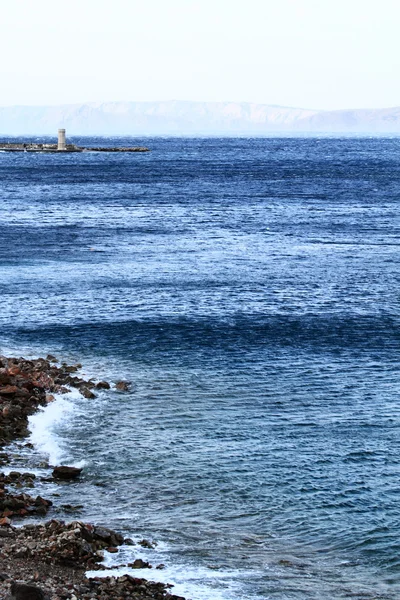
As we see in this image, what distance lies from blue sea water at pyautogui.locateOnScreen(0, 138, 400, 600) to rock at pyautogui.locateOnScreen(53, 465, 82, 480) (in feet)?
2.22

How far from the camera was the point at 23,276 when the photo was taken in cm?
5891

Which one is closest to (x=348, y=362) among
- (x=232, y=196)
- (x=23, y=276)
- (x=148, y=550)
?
(x=148, y=550)

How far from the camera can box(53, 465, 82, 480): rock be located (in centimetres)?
2853

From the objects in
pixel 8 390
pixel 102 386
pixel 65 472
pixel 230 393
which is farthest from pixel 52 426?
pixel 230 393

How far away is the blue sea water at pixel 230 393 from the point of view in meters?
24.3

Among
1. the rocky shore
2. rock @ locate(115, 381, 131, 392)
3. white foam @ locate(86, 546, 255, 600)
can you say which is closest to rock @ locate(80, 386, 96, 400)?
rock @ locate(115, 381, 131, 392)

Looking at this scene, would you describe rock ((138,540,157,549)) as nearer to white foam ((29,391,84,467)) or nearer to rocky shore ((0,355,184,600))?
rocky shore ((0,355,184,600))

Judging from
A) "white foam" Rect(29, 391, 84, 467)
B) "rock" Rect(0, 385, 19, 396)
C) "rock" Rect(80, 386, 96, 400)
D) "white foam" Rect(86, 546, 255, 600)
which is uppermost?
"rock" Rect(0, 385, 19, 396)

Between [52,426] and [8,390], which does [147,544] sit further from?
[8,390]

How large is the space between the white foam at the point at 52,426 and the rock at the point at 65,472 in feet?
3.53

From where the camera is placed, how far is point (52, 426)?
33.3 meters

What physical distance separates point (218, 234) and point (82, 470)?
53.8 meters

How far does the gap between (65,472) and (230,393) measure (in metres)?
9.75

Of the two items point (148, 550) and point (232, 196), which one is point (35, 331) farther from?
point (232, 196)
